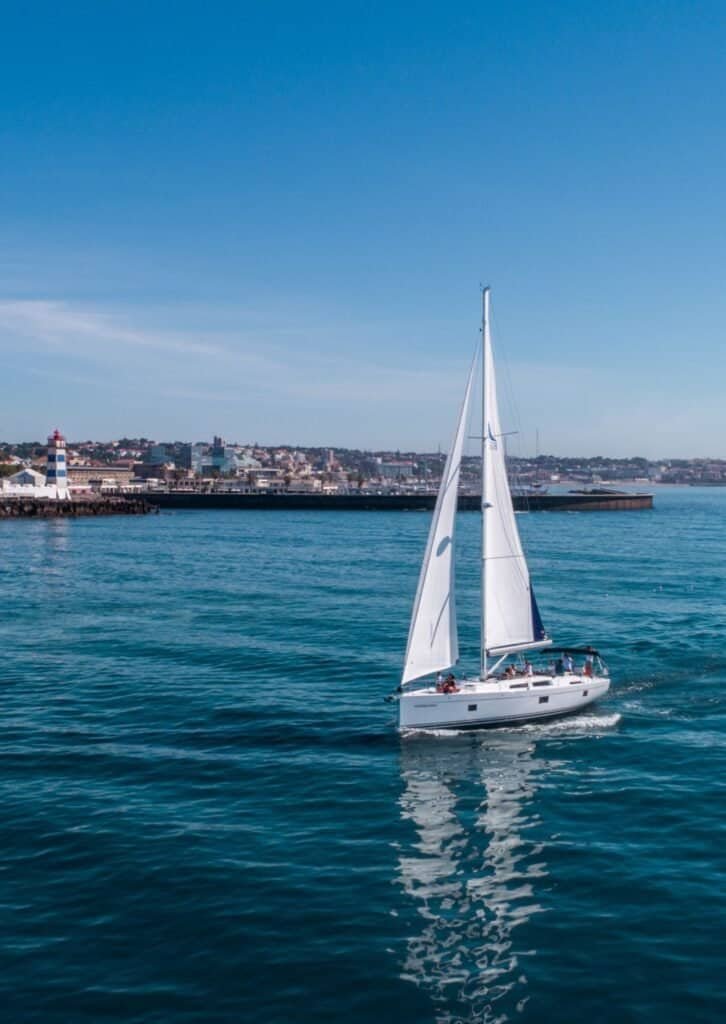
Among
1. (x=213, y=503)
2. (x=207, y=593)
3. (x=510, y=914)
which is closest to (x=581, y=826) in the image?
(x=510, y=914)

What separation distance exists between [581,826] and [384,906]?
539 centimetres

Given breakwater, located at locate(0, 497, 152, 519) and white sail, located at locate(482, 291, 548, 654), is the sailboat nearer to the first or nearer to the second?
white sail, located at locate(482, 291, 548, 654)

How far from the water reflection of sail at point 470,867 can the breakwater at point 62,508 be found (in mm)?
104359

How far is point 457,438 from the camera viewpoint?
2558 cm

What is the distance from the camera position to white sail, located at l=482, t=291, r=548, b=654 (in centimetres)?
2644

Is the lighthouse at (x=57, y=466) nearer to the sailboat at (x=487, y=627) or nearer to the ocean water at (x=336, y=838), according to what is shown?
the ocean water at (x=336, y=838)

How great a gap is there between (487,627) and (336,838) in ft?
33.1

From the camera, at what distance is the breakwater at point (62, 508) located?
119312mm

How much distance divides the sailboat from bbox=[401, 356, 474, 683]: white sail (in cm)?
3

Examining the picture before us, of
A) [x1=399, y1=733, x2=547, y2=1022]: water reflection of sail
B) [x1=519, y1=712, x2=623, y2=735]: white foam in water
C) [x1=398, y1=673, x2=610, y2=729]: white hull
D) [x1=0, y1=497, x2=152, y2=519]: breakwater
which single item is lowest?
[x1=399, y1=733, x2=547, y2=1022]: water reflection of sail

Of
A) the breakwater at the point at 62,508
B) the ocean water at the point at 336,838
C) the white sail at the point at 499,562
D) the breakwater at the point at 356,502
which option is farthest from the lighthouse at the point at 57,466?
the white sail at the point at 499,562

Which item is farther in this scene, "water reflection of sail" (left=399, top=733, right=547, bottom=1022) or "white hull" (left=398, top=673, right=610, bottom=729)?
"white hull" (left=398, top=673, right=610, bottom=729)

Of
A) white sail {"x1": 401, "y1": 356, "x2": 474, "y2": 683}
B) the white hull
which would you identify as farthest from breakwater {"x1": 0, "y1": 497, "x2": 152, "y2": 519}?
the white hull

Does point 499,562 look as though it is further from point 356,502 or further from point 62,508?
point 356,502
